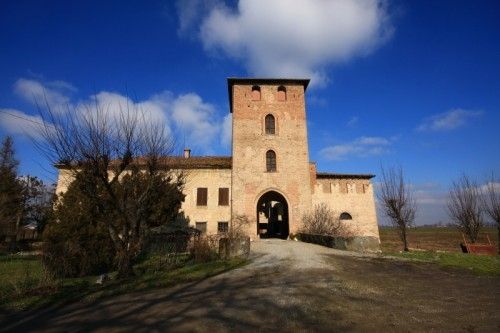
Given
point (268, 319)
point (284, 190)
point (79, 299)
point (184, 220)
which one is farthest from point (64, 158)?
point (284, 190)

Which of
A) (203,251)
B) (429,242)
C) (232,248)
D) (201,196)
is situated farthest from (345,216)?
(429,242)

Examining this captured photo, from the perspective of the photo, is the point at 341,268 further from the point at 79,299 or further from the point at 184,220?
the point at 184,220

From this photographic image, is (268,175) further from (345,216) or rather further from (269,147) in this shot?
(345,216)

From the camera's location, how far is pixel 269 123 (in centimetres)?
2462

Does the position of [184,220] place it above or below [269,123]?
below

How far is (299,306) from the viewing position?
5.41 metres

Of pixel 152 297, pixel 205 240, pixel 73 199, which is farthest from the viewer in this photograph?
pixel 73 199

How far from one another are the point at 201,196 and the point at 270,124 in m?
7.66

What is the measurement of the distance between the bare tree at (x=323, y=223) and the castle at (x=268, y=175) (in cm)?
45

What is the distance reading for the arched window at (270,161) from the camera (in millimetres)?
23705

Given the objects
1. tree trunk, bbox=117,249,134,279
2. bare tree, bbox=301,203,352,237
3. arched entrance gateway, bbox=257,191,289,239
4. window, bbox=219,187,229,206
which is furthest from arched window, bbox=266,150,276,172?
tree trunk, bbox=117,249,134,279

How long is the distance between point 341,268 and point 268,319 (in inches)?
200

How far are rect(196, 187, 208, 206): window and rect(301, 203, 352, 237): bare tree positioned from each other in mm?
7285

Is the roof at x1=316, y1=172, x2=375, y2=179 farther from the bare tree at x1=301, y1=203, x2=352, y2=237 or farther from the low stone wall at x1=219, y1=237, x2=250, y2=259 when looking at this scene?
the low stone wall at x1=219, y1=237, x2=250, y2=259
